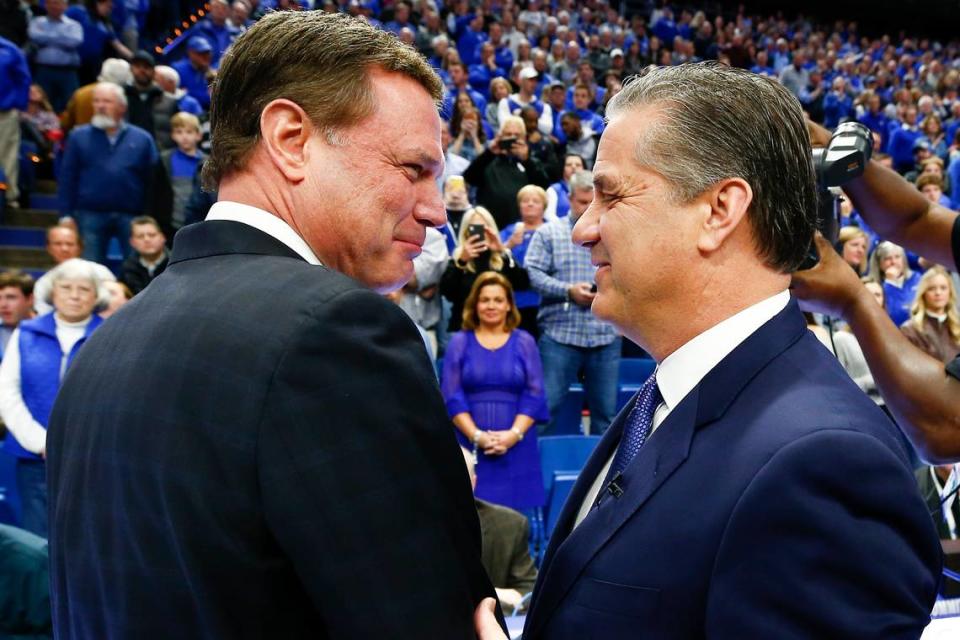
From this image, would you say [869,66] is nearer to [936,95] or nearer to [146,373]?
[936,95]

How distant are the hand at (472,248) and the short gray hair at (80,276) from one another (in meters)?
2.03

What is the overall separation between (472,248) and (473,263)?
0.31 feet

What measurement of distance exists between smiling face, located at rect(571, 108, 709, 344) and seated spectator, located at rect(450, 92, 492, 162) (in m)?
6.56

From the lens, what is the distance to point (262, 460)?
965 mm

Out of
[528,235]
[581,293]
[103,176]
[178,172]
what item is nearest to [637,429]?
[581,293]

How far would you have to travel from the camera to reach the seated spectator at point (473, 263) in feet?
18.1

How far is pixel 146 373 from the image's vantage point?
1.03 metres

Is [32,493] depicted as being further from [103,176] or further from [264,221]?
[264,221]

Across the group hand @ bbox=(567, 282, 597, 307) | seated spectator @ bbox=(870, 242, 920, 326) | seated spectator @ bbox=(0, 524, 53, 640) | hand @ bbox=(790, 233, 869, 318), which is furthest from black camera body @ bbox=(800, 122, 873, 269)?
seated spectator @ bbox=(870, 242, 920, 326)

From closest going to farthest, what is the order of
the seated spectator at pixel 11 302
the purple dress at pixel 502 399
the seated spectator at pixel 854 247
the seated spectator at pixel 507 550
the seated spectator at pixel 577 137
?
the seated spectator at pixel 507 550
the purple dress at pixel 502 399
the seated spectator at pixel 11 302
the seated spectator at pixel 854 247
the seated spectator at pixel 577 137

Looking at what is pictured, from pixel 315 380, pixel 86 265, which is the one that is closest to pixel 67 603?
pixel 315 380

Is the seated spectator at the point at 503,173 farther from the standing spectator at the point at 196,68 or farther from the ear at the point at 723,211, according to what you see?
the ear at the point at 723,211

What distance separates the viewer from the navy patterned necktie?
1.34 metres

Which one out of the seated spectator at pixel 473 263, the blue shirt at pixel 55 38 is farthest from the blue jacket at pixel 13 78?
the seated spectator at pixel 473 263
